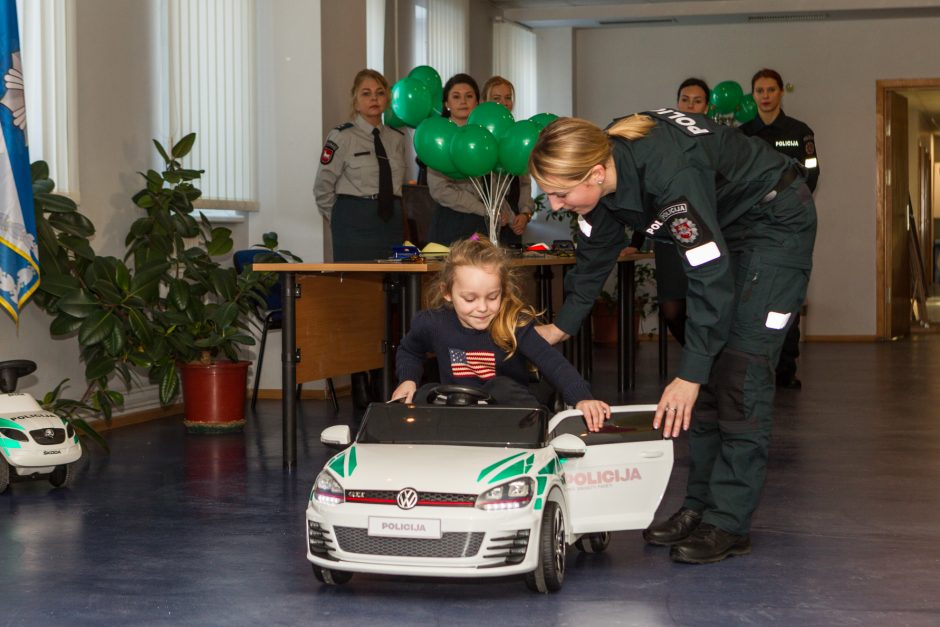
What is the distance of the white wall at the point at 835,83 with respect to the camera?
10.6 m

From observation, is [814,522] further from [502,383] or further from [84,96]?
[84,96]

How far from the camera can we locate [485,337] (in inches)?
123

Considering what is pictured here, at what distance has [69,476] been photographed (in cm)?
406

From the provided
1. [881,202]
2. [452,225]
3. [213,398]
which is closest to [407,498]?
[213,398]

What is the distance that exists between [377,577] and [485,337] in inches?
27.0

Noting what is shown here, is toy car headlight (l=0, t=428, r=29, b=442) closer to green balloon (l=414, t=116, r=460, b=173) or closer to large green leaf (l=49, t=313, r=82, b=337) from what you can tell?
large green leaf (l=49, t=313, r=82, b=337)

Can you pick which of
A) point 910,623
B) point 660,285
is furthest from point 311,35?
point 910,623

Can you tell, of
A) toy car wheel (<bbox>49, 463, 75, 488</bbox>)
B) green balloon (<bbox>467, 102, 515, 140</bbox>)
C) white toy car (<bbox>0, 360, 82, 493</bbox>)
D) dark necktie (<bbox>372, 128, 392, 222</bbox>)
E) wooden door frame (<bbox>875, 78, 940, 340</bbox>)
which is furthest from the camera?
wooden door frame (<bbox>875, 78, 940, 340</bbox>)

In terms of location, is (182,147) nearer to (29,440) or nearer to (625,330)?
(29,440)

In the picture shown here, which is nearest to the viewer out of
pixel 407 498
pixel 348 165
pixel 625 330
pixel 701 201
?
pixel 407 498

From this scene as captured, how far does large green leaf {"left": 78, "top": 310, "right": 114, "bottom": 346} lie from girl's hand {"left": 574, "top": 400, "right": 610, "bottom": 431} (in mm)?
2671

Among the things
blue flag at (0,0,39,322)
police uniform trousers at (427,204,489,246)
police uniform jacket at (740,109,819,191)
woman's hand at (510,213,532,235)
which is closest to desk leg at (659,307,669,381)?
police uniform jacket at (740,109,819,191)

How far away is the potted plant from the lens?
487cm

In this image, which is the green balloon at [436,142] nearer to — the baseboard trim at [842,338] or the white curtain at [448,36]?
the white curtain at [448,36]
